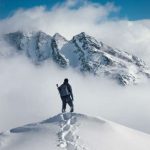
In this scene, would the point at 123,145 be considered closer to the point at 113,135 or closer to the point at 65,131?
the point at 113,135

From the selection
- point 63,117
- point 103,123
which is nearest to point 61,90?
point 63,117

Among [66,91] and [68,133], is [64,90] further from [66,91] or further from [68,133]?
[68,133]

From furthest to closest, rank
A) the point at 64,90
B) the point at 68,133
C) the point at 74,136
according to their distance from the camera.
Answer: the point at 64,90
the point at 68,133
the point at 74,136

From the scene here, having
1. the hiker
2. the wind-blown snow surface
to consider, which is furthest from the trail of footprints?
the hiker

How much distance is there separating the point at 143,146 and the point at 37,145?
780cm

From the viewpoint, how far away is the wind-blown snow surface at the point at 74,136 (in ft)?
119

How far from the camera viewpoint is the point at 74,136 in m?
37.5

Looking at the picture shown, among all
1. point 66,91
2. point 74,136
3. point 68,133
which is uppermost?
point 66,91

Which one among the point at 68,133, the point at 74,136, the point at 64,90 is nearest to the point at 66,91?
the point at 64,90

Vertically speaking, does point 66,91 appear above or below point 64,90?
below

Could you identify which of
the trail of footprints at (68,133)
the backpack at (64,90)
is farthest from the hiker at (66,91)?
the trail of footprints at (68,133)

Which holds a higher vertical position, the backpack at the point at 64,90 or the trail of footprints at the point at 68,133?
the backpack at the point at 64,90

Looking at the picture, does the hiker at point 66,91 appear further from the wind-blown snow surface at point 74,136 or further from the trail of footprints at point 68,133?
the wind-blown snow surface at point 74,136

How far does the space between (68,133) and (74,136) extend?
3.51ft
